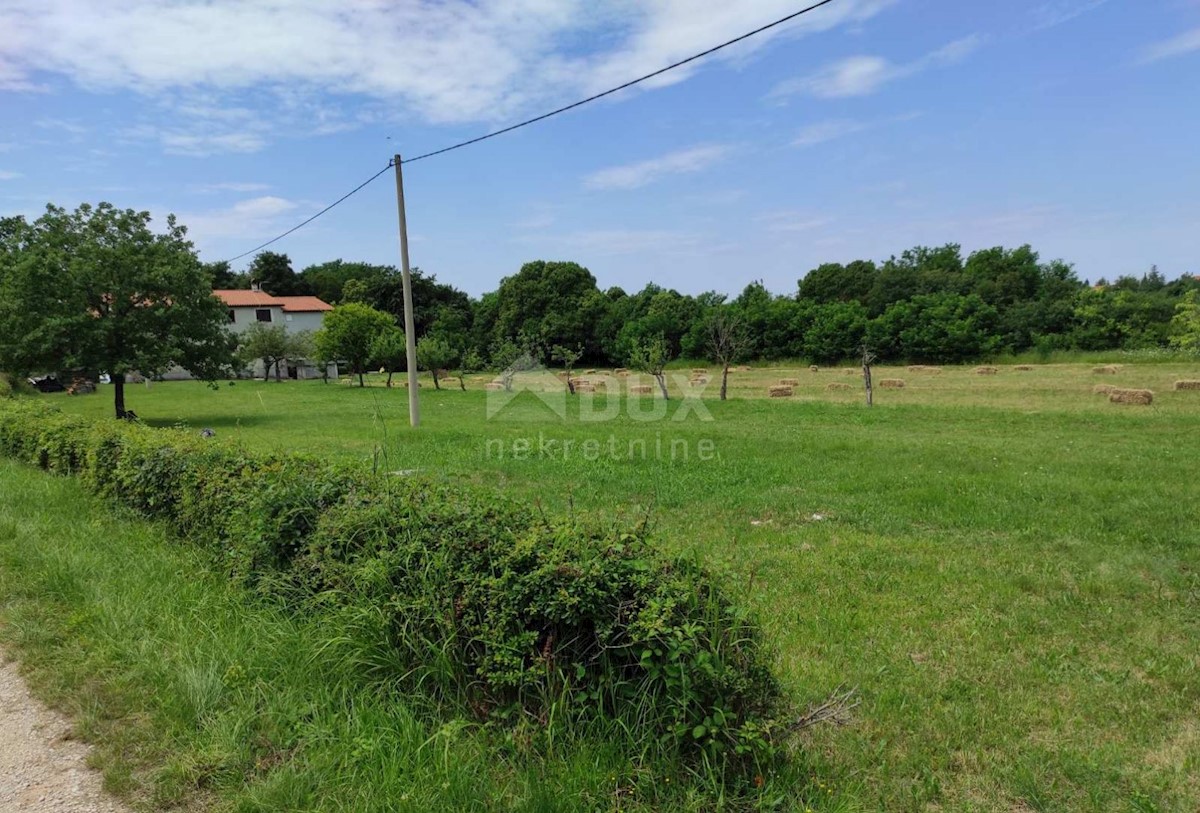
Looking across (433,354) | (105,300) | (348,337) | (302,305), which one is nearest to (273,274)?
(302,305)

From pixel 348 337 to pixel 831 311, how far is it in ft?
113

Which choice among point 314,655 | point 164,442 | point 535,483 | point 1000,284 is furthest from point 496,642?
point 1000,284

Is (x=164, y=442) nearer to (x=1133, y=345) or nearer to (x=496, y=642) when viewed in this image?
(x=496, y=642)

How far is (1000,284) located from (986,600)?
56.2 metres

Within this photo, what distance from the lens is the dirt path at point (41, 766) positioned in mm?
2217

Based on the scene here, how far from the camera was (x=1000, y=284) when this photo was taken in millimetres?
50969

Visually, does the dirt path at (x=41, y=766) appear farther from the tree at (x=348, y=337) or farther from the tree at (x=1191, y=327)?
the tree at (x=348, y=337)

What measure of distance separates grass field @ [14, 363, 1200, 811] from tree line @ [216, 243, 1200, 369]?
22.5 metres

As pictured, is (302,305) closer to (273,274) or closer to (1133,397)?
(273,274)

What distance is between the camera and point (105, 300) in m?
19.7

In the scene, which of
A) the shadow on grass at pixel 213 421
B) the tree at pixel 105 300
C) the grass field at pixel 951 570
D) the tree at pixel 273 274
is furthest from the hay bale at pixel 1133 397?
the tree at pixel 273 274

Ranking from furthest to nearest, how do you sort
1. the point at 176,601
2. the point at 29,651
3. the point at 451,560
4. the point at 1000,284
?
the point at 1000,284, the point at 176,601, the point at 29,651, the point at 451,560

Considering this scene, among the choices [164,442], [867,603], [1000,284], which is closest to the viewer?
[867,603]

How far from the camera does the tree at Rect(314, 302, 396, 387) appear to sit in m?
40.0
